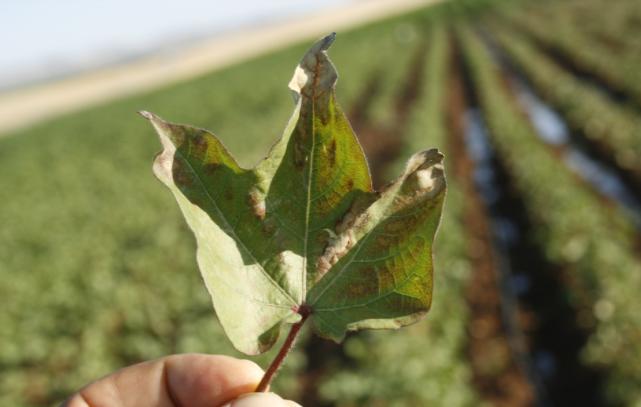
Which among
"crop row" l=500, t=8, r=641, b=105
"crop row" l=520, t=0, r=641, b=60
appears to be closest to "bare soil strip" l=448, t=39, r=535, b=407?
"crop row" l=500, t=8, r=641, b=105

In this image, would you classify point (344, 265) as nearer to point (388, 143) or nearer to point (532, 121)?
point (388, 143)

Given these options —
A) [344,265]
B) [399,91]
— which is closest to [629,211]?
[344,265]

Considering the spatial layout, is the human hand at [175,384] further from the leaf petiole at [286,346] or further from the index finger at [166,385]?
the leaf petiole at [286,346]

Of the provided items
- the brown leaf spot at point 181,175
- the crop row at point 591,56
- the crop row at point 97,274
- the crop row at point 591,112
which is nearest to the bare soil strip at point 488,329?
the crop row at point 97,274

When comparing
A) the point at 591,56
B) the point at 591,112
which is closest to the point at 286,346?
the point at 591,112

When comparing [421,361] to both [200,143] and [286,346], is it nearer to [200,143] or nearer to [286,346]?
[286,346]

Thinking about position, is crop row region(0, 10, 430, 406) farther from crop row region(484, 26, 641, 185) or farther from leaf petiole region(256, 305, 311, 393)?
crop row region(484, 26, 641, 185)
